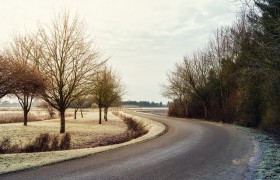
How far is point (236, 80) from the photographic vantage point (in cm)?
3406

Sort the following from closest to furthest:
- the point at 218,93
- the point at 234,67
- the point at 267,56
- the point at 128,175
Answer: the point at 128,175
the point at 267,56
the point at 234,67
the point at 218,93

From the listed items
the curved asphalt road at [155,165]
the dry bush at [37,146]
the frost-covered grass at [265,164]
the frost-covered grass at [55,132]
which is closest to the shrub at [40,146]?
the dry bush at [37,146]

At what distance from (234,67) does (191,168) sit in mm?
29713

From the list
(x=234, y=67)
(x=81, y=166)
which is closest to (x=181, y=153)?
(x=81, y=166)

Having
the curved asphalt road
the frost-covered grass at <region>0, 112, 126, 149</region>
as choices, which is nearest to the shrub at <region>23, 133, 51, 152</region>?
the frost-covered grass at <region>0, 112, 126, 149</region>

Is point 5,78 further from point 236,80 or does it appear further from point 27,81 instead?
point 236,80

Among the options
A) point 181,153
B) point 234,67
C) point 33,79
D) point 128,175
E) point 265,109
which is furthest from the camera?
point 234,67

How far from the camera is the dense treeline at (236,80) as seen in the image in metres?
17.7

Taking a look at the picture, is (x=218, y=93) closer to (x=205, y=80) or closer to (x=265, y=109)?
(x=205, y=80)

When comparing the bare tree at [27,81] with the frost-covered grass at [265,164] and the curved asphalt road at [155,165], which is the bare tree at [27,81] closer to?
the curved asphalt road at [155,165]

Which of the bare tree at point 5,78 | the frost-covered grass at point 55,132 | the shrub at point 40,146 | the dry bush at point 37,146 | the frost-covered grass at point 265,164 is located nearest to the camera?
the frost-covered grass at point 265,164

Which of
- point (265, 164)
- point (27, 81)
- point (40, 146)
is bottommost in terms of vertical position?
point (265, 164)

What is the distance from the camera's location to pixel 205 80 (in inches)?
1928

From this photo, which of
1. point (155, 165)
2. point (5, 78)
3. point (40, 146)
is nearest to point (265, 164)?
point (155, 165)
